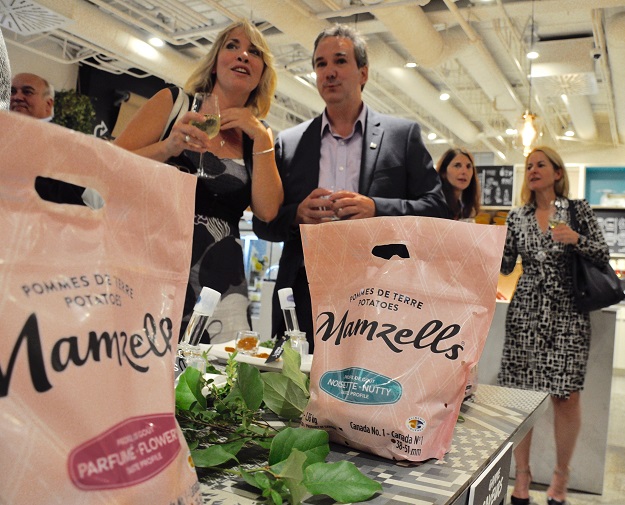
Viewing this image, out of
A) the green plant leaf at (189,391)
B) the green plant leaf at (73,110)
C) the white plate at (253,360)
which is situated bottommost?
the white plate at (253,360)

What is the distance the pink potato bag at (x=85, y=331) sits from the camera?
1.17 ft

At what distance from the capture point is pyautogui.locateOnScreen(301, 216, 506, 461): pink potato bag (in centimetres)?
67

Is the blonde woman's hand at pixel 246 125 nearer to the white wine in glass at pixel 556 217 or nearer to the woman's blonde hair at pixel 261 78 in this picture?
the woman's blonde hair at pixel 261 78

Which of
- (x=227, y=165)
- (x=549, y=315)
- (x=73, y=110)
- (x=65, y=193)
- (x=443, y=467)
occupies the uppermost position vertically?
(x=73, y=110)

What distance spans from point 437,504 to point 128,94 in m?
7.99

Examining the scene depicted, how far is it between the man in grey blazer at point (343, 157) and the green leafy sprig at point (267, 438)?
82cm

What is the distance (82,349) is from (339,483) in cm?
25

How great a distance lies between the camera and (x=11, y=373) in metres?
0.35

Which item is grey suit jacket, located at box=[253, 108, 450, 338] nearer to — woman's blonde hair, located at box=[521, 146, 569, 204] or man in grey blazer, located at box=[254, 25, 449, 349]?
man in grey blazer, located at box=[254, 25, 449, 349]

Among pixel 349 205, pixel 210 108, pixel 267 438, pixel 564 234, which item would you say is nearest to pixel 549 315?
pixel 564 234

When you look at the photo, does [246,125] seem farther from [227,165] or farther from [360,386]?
[360,386]

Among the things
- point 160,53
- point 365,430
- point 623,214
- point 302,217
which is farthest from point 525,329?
point 623,214

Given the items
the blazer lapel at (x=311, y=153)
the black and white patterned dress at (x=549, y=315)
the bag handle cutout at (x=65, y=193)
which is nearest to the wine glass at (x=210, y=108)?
the blazer lapel at (x=311, y=153)

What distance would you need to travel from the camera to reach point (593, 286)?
2783mm
